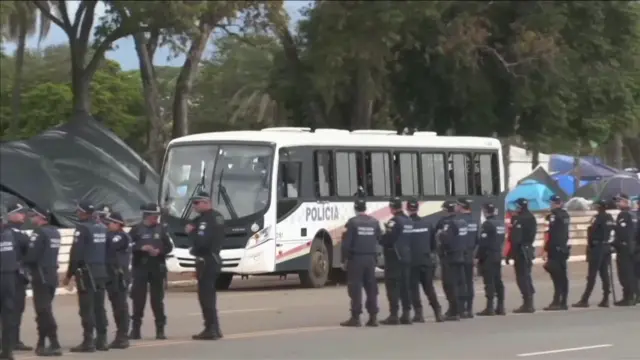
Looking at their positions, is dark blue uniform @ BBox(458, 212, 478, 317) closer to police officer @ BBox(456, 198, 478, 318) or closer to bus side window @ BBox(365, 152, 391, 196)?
police officer @ BBox(456, 198, 478, 318)

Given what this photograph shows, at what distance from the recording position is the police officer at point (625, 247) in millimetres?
22422

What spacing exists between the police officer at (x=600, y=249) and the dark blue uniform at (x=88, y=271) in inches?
381

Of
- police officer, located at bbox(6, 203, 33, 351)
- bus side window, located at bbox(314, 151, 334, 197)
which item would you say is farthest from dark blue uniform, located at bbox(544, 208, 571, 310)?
police officer, located at bbox(6, 203, 33, 351)

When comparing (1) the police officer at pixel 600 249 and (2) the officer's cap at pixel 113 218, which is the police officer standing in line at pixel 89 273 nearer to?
(2) the officer's cap at pixel 113 218

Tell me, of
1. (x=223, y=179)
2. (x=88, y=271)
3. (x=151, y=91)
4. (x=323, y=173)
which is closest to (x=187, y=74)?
(x=151, y=91)

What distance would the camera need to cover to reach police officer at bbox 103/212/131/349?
15969mm

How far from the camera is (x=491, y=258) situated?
68.4ft

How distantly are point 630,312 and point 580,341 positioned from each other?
491 cm

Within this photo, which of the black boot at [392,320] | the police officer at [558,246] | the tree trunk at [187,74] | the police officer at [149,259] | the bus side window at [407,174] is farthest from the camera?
the tree trunk at [187,74]

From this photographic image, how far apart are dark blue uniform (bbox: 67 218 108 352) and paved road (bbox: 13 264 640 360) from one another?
416 mm

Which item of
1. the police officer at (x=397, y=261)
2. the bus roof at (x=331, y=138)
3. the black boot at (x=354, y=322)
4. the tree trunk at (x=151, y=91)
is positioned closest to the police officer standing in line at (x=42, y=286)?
the black boot at (x=354, y=322)

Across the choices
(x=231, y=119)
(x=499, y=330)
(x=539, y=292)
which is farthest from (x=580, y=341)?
(x=231, y=119)

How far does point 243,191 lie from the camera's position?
26234mm

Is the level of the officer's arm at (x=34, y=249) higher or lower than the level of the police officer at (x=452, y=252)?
higher
